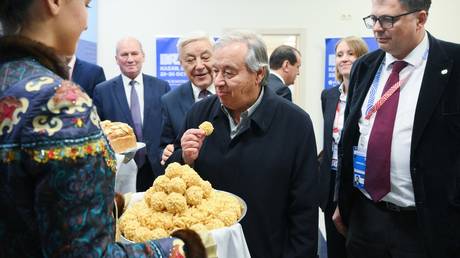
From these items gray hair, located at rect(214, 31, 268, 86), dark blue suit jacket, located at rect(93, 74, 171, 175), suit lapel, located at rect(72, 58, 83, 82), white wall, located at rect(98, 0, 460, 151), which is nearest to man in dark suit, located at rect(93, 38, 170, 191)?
dark blue suit jacket, located at rect(93, 74, 171, 175)

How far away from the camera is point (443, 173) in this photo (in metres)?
1.82

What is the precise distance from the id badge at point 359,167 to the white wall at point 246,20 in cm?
430

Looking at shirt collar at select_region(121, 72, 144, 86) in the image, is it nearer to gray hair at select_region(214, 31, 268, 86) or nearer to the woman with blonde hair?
the woman with blonde hair

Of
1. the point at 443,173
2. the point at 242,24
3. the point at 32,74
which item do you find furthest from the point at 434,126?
the point at 242,24

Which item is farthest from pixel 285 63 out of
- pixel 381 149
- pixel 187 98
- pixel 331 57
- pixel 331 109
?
pixel 381 149

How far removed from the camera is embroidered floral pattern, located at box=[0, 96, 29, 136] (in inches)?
27.9

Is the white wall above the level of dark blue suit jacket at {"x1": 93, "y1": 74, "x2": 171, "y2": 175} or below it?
above

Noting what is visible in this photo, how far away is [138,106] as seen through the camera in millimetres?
3568

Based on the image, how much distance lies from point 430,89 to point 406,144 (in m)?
0.25

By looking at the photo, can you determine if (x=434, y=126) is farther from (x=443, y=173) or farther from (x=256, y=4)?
(x=256, y=4)

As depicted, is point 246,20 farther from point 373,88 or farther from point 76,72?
point 373,88

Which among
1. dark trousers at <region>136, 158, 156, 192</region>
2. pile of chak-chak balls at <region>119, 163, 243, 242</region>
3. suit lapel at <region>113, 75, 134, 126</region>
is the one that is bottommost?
dark trousers at <region>136, 158, 156, 192</region>

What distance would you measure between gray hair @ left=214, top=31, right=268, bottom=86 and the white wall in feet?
14.6

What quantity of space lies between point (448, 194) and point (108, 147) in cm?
157
